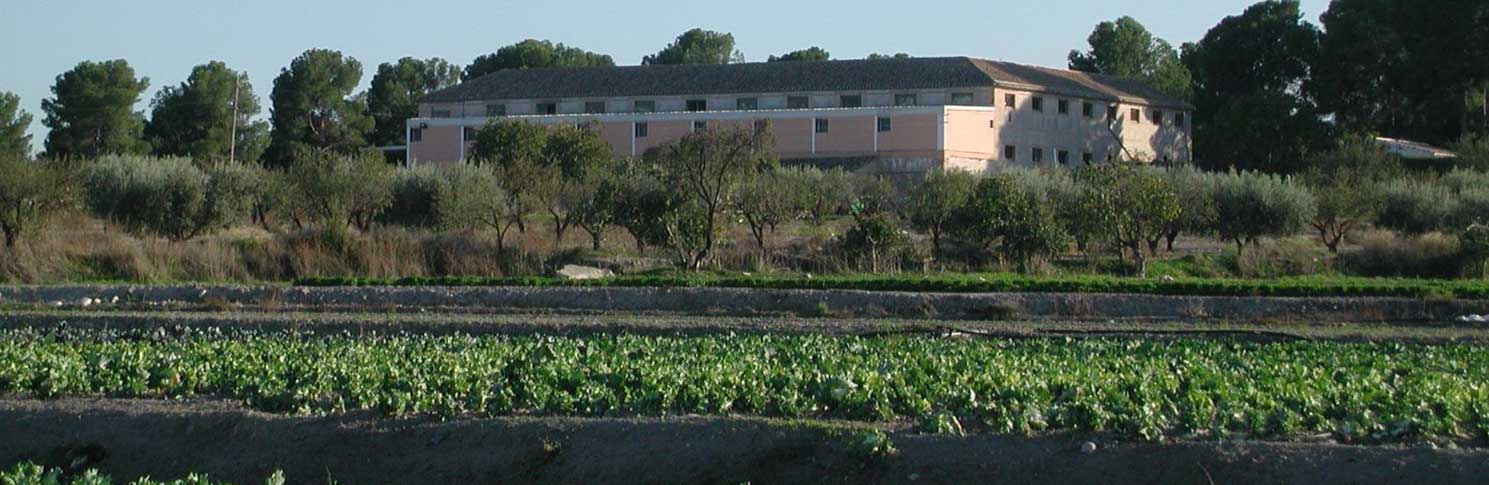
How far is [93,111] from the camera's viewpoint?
88.8m

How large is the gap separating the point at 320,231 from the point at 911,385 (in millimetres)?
29663

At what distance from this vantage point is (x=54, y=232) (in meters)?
45.4

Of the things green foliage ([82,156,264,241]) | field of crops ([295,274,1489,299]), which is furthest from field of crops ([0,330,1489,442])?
green foliage ([82,156,264,241])

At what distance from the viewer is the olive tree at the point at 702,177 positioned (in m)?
40.7

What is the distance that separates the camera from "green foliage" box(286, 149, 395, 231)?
47562 millimetres

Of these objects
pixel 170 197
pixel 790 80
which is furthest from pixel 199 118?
pixel 170 197

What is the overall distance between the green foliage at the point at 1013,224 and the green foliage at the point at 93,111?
58776 millimetres

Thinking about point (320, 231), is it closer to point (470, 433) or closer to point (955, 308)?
point (955, 308)

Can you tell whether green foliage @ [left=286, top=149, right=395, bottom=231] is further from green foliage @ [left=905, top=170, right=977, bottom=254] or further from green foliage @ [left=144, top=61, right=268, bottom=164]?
green foliage @ [left=144, top=61, right=268, bottom=164]

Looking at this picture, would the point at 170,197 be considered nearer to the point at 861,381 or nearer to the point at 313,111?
the point at 861,381

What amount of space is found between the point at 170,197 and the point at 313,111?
51.0m

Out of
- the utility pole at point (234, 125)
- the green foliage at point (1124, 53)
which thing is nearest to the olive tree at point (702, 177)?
the utility pole at point (234, 125)

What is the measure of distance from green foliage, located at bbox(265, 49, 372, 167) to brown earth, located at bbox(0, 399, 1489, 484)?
7977cm

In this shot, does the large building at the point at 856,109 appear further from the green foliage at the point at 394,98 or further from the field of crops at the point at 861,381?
the field of crops at the point at 861,381
